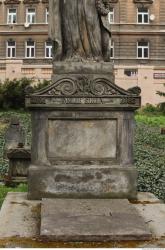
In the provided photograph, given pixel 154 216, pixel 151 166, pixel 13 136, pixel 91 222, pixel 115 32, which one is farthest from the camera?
pixel 115 32

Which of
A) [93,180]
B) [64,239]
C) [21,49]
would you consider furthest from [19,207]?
[21,49]

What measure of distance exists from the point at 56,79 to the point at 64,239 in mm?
3178

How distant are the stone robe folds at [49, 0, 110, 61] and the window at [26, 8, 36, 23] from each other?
47.0m

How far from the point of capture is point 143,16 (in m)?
54.3

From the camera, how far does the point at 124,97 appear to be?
26.3ft

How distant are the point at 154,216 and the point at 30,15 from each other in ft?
165

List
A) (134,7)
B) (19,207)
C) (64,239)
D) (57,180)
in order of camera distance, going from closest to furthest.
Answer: (64,239) < (19,207) < (57,180) < (134,7)

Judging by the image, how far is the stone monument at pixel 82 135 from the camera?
7984mm

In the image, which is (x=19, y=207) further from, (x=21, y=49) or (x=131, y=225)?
(x=21, y=49)

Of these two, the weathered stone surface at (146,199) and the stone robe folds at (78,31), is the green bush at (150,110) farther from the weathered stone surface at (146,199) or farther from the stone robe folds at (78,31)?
the weathered stone surface at (146,199)

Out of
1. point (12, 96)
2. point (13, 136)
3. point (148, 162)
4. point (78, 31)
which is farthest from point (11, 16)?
point (78, 31)

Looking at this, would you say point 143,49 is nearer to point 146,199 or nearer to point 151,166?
point 151,166

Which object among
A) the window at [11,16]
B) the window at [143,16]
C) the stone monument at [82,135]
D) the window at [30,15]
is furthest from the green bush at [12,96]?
the stone monument at [82,135]

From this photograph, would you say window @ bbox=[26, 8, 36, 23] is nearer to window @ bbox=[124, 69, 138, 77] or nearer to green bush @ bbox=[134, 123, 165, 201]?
window @ bbox=[124, 69, 138, 77]
